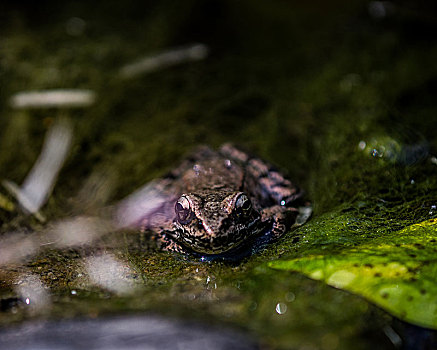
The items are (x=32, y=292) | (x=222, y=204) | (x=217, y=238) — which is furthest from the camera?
(x=222, y=204)

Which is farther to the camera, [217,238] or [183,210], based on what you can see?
[183,210]

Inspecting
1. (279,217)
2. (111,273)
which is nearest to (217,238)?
(279,217)

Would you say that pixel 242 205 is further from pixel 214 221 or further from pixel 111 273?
pixel 111 273

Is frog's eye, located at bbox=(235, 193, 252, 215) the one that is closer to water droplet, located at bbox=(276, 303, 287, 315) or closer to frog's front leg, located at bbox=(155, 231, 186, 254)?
frog's front leg, located at bbox=(155, 231, 186, 254)

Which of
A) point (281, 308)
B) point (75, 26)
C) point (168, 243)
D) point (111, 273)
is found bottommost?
point (168, 243)

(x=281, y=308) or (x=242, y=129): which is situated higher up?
(x=242, y=129)

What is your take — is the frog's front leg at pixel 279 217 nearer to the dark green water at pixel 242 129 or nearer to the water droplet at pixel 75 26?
the dark green water at pixel 242 129

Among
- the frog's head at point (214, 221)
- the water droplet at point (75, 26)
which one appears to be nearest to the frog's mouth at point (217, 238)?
the frog's head at point (214, 221)
